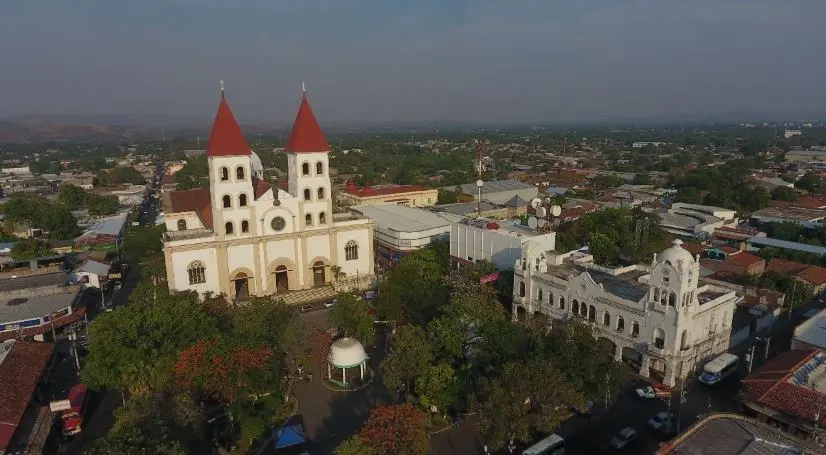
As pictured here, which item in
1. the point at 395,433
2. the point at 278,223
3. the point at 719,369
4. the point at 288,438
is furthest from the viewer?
the point at 278,223

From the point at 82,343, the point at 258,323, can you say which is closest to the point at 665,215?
the point at 258,323

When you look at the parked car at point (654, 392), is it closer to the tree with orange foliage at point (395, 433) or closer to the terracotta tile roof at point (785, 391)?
the terracotta tile roof at point (785, 391)

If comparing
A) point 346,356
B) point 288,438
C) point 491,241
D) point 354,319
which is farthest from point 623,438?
point 491,241

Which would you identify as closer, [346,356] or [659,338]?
[659,338]

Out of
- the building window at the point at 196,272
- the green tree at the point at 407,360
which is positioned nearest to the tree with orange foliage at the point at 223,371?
the green tree at the point at 407,360

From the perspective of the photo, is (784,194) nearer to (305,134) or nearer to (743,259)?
(743,259)

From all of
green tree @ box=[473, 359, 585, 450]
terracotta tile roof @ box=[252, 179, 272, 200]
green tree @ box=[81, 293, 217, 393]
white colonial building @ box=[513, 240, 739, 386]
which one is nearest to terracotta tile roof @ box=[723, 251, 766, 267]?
white colonial building @ box=[513, 240, 739, 386]

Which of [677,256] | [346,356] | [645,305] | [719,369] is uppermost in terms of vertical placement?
[677,256]
